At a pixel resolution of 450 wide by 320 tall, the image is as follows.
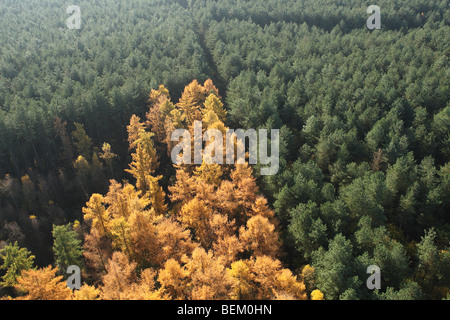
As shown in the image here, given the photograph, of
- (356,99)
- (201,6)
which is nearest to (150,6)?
(201,6)

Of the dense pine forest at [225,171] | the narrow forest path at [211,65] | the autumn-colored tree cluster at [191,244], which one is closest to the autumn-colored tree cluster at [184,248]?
the autumn-colored tree cluster at [191,244]

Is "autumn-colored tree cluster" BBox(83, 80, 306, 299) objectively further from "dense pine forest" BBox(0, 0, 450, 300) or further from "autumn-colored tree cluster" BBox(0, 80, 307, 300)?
"dense pine forest" BBox(0, 0, 450, 300)

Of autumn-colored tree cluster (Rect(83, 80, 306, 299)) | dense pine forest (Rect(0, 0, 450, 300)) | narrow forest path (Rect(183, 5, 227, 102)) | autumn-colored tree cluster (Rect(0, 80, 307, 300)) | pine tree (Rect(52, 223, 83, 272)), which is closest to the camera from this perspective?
autumn-colored tree cluster (Rect(0, 80, 307, 300))

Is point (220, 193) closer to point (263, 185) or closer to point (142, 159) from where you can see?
point (263, 185)

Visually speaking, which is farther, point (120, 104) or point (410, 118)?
point (120, 104)

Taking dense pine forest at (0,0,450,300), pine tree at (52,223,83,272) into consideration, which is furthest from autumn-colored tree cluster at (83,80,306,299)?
pine tree at (52,223,83,272)

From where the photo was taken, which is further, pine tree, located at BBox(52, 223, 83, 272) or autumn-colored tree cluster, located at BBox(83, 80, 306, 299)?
pine tree, located at BBox(52, 223, 83, 272)

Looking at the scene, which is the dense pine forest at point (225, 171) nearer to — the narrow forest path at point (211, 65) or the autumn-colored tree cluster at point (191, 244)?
the autumn-colored tree cluster at point (191, 244)

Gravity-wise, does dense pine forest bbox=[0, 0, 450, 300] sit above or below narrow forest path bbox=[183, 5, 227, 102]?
below

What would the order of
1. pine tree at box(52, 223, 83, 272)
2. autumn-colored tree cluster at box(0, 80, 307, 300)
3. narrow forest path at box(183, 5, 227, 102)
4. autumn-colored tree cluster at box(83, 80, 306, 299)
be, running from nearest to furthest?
autumn-colored tree cluster at box(0, 80, 307, 300) < autumn-colored tree cluster at box(83, 80, 306, 299) < pine tree at box(52, 223, 83, 272) < narrow forest path at box(183, 5, 227, 102)
